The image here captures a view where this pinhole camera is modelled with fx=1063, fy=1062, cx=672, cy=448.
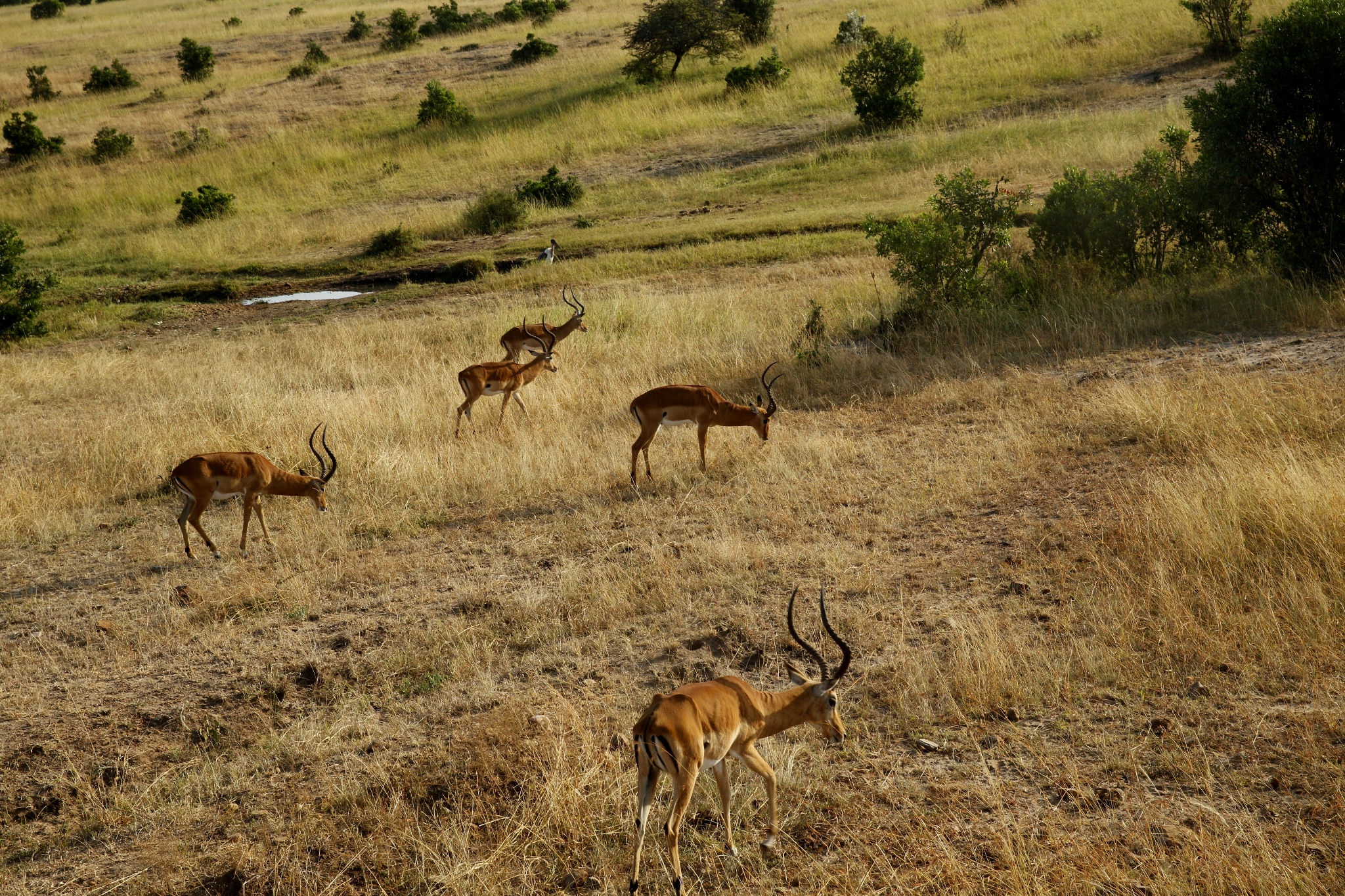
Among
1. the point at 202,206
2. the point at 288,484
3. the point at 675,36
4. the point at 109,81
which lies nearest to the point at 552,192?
the point at 202,206

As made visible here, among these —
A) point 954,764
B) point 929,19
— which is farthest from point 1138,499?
point 929,19

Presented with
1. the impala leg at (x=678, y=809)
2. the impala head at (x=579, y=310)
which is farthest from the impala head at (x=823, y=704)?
the impala head at (x=579, y=310)

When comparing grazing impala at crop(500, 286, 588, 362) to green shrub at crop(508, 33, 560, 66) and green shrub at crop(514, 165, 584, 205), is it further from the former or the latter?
green shrub at crop(508, 33, 560, 66)

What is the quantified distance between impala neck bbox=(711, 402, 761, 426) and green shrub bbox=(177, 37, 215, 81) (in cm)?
4229

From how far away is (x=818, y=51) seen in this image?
118 feet

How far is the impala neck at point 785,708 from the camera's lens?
5023mm

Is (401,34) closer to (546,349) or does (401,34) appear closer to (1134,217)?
(546,349)

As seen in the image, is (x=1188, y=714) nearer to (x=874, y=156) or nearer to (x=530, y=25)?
(x=874, y=156)

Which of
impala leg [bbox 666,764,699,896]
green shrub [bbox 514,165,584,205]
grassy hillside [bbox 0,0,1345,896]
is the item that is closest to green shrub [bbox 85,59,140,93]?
green shrub [bbox 514,165,584,205]

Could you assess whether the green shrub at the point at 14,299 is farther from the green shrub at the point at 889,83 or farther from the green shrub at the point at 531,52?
the green shrub at the point at 531,52

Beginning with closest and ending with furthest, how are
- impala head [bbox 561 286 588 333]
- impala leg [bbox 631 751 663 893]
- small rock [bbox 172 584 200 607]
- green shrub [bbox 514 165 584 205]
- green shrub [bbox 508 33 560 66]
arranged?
impala leg [bbox 631 751 663 893]
small rock [bbox 172 584 200 607]
impala head [bbox 561 286 588 333]
green shrub [bbox 514 165 584 205]
green shrub [bbox 508 33 560 66]

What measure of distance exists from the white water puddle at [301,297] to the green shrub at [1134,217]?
1331 centimetres

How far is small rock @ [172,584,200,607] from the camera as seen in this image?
8203mm

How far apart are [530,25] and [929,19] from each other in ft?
66.4
